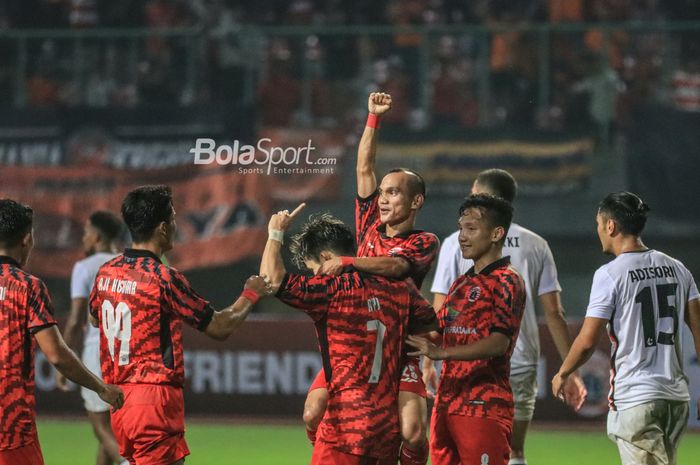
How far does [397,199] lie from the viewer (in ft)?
20.7

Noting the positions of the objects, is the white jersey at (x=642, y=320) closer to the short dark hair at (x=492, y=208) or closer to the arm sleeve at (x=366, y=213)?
the short dark hair at (x=492, y=208)

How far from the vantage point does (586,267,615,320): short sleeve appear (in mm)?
6176

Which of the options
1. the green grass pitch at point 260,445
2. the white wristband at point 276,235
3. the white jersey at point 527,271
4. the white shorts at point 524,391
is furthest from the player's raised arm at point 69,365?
the green grass pitch at point 260,445

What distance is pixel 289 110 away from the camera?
1485 cm

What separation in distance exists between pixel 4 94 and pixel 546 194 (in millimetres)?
7783

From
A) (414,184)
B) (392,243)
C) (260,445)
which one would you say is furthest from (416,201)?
(260,445)

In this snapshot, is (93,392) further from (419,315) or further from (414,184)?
(419,315)

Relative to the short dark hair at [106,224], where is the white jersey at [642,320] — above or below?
below

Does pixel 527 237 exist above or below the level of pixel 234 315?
above

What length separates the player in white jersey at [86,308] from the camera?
28.3 feet

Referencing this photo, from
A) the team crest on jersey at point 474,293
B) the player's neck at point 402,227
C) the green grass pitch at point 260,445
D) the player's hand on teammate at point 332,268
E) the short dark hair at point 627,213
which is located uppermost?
the short dark hair at point 627,213

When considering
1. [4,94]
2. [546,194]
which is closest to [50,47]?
[4,94]

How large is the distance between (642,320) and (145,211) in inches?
111

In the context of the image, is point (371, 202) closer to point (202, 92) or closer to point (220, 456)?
point (220, 456)
